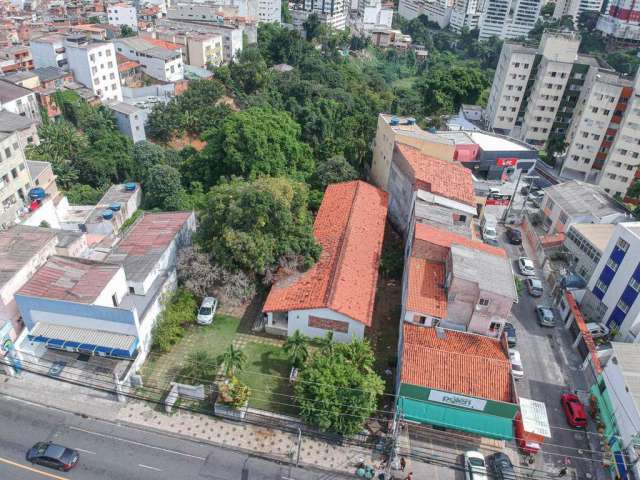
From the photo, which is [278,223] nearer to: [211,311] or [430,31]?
[211,311]

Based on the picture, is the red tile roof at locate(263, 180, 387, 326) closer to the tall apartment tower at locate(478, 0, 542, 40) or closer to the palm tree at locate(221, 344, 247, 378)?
the palm tree at locate(221, 344, 247, 378)

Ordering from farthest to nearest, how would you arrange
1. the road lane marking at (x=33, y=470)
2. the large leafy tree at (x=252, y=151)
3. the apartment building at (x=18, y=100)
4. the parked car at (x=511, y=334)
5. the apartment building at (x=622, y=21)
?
1. the apartment building at (x=622, y=21)
2. the apartment building at (x=18, y=100)
3. the large leafy tree at (x=252, y=151)
4. the parked car at (x=511, y=334)
5. the road lane marking at (x=33, y=470)

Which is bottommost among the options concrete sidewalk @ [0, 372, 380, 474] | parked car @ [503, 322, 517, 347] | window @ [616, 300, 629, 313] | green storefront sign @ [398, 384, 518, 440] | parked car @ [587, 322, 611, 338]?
concrete sidewalk @ [0, 372, 380, 474]

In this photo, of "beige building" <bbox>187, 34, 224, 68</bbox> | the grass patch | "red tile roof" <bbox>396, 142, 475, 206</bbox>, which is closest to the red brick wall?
the grass patch

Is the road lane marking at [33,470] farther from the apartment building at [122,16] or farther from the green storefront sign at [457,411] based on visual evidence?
the apartment building at [122,16]

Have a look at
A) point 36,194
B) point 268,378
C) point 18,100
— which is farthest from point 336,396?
point 18,100

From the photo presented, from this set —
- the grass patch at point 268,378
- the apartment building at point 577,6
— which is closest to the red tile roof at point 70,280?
the grass patch at point 268,378
